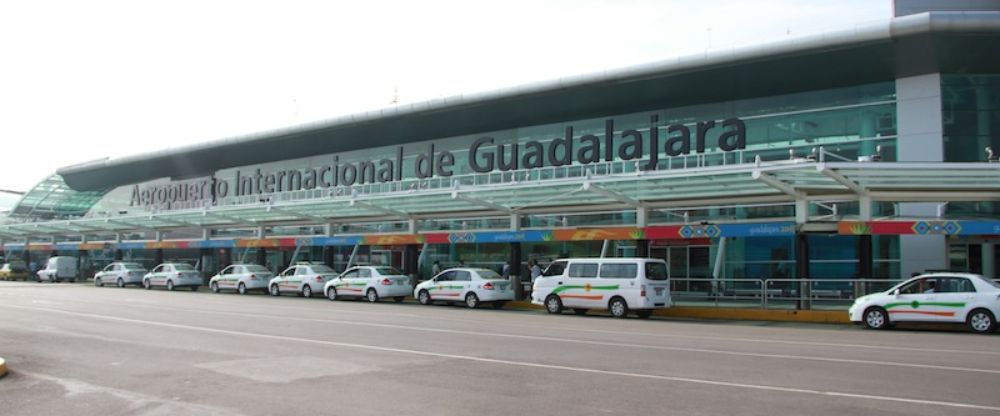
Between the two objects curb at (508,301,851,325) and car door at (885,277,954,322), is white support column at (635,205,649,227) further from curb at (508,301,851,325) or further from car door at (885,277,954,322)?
car door at (885,277,954,322)

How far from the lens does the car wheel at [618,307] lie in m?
22.8

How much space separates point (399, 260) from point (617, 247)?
12.6 m

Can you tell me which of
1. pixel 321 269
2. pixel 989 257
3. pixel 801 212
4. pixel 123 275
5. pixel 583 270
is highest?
pixel 801 212

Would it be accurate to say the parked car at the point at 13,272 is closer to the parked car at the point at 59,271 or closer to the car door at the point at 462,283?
the parked car at the point at 59,271

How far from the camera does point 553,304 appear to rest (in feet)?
81.4

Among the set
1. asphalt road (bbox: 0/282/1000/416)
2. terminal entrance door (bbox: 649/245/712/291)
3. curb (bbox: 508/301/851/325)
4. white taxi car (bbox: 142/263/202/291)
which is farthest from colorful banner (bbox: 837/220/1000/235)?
white taxi car (bbox: 142/263/202/291)

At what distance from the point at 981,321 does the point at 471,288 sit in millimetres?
14828

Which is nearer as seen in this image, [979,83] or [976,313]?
[976,313]

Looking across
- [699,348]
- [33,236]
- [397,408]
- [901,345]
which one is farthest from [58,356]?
[33,236]

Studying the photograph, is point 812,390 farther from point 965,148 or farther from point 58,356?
point 965,148

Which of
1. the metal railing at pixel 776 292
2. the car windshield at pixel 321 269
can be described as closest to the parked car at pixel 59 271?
the car windshield at pixel 321 269

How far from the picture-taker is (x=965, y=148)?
27.6 meters

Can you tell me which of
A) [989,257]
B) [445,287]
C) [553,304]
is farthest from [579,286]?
[989,257]

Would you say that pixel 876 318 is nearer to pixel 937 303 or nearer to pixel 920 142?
pixel 937 303
